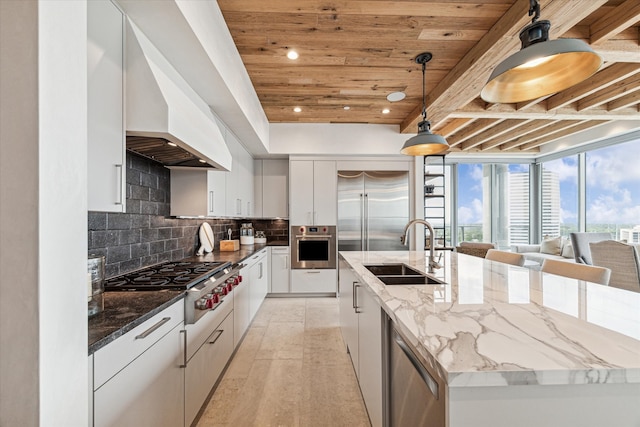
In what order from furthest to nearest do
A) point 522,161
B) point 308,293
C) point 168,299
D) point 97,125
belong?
point 522,161
point 308,293
point 168,299
point 97,125

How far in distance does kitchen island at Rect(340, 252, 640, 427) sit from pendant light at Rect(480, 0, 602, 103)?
0.98m

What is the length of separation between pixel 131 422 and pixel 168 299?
482 mm

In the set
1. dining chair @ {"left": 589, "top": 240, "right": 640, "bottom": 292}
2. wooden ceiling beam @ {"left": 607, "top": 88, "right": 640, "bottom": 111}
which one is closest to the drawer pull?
dining chair @ {"left": 589, "top": 240, "right": 640, "bottom": 292}

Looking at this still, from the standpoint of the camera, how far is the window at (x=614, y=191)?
4828 millimetres

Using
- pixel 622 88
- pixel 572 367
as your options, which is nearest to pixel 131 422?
pixel 572 367

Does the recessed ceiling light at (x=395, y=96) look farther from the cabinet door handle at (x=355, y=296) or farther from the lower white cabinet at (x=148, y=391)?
the lower white cabinet at (x=148, y=391)

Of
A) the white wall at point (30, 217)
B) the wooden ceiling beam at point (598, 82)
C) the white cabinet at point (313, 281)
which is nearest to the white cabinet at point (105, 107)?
the white wall at point (30, 217)

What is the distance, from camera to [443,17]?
2.12 metres

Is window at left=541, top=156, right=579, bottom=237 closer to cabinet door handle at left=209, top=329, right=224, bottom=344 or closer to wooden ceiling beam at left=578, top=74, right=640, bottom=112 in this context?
wooden ceiling beam at left=578, top=74, right=640, bottom=112

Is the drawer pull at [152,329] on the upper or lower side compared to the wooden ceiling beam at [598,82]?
lower

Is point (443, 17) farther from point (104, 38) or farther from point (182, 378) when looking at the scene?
point (182, 378)

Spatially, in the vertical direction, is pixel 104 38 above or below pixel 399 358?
above

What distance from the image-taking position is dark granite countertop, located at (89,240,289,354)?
988 mm

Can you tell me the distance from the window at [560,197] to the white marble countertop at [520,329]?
574cm
